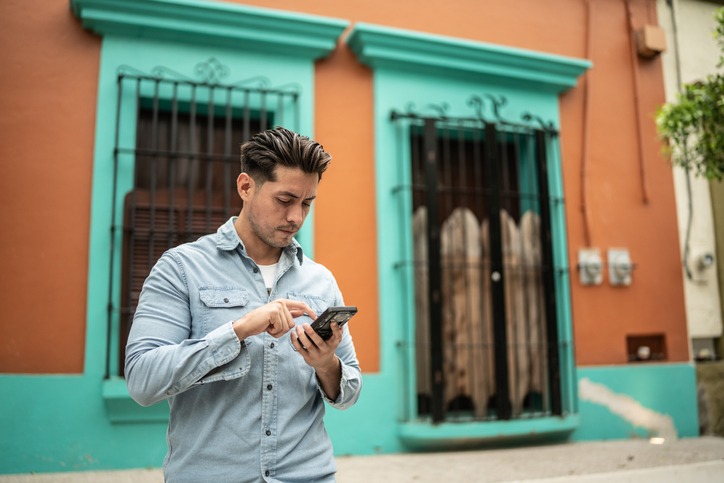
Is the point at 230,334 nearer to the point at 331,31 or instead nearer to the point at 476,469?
the point at 476,469

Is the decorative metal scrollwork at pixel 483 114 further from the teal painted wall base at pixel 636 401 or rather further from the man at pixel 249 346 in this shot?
the man at pixel 249 346

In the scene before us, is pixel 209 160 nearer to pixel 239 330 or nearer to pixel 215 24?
pixel 215 24

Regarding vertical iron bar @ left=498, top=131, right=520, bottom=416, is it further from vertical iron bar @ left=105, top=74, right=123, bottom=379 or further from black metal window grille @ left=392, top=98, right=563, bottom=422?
vertical iron bar @ left=105, top=74, right=123, bottom=379

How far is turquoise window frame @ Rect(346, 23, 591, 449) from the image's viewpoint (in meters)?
4.55

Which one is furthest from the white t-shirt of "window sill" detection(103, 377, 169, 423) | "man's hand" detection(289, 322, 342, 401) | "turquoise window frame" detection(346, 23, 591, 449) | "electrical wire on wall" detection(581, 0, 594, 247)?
"electrical wire on wall" detection(581, 0, 594, 247)

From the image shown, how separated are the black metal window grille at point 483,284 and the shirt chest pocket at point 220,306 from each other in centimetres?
306

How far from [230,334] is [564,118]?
15.9 feet

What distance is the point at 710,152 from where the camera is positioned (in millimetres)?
A: 4633

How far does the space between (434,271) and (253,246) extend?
2.95 metres

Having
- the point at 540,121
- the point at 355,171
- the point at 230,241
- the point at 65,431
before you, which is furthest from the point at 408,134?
the point at 65,431

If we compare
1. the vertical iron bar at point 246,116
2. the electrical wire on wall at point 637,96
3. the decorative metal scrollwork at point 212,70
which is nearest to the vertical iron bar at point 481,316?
the electrical wire on wall at point 637,96

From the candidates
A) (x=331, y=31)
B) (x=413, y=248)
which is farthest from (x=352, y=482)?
(x=331, y=31)

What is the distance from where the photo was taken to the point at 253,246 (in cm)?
182

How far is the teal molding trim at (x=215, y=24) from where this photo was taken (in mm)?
4117
